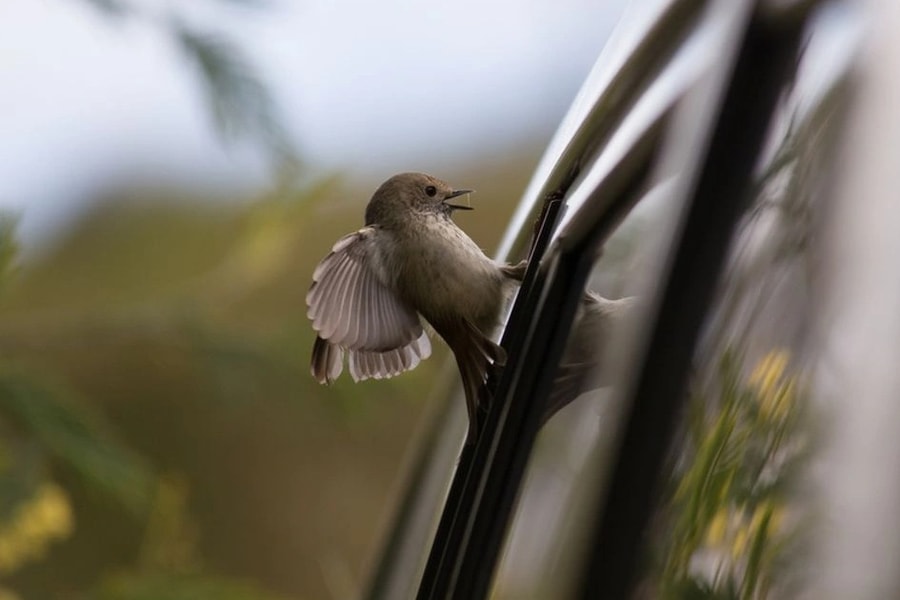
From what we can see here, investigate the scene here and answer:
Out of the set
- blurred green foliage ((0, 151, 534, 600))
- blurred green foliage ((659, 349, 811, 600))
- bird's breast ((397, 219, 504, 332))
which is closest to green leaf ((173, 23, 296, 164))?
blurred green foliage ((0, 151, 534, 600))

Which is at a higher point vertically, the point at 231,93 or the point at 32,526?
the point at 231,93

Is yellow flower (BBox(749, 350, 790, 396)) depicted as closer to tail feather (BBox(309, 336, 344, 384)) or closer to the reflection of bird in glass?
the reflection of bird in glass

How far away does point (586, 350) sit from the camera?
0.26 meters

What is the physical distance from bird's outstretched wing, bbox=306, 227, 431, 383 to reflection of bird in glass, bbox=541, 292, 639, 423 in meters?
0.07

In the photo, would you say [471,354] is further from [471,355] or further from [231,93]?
[231,93]

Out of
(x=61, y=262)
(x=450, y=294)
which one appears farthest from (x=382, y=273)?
(x=61, y=262)

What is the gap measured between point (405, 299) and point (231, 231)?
0.66 metres

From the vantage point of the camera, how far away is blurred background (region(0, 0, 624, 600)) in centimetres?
82

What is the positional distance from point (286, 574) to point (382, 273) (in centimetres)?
72

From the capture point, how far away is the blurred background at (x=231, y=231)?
82 centimetres

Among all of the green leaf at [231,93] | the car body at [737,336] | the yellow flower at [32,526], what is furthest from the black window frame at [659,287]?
the yellow flower at [32,526]

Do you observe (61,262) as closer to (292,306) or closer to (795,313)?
(292,306)

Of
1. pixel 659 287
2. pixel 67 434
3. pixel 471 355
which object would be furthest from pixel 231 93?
pixel 659 287

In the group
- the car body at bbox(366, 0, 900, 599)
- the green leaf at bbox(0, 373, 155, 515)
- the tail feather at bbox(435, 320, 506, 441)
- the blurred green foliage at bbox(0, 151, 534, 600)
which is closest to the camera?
the car body at bbox(366, 0, 900, 599)
